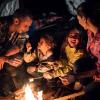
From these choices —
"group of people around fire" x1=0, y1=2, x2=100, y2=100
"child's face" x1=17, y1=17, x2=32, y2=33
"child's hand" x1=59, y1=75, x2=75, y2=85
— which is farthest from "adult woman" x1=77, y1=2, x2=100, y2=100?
"child's face" x1=17, y1=17, x2=32, y2=33

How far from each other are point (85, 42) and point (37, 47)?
660 mm

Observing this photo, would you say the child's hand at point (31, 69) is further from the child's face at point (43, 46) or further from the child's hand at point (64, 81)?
the child's hand at point (64, 81)

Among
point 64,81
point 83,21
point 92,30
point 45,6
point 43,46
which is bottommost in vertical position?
point 64,81

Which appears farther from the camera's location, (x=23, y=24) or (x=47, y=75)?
(x=23, y=24)

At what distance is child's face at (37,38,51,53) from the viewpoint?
411 centimetres

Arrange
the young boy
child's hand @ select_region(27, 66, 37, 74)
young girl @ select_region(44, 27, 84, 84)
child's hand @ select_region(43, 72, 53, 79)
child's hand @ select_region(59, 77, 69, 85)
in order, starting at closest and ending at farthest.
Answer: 1. young girl @ select_region(44, 27, 84, 84)
2. child's hand @ select_region(59, 77, 69, 85)
3. child's hand @ select_region(43, 72, 53, 79)
4. child's hand @ select_region(27, 66, 37, 74)
5. the young boy

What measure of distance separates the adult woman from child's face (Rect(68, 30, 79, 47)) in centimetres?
13

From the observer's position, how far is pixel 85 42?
12.7 ft

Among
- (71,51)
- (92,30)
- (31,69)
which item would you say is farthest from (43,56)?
(92,30)

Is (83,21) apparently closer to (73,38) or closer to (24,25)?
(73,38)

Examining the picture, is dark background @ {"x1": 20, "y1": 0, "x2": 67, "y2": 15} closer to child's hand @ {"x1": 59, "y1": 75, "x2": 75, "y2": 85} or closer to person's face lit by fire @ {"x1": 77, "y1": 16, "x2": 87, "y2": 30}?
person's face lit by fire @ {"x1": 77, "y1": 16, "x2": 87, "y2": 30}

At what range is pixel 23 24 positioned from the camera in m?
4.33

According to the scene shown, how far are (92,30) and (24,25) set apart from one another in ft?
3.20

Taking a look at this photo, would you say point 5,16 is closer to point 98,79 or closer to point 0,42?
point 0,42
